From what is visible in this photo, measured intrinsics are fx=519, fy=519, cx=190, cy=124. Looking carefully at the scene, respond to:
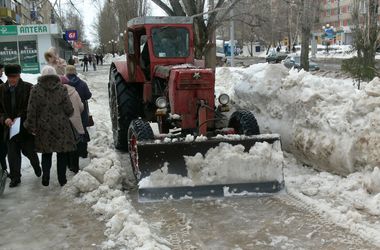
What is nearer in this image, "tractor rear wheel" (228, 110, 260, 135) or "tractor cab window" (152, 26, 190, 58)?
"tractor rear wheel" (228, 110, 260, 135)

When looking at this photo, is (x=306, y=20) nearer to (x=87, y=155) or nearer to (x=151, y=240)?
(x=87, y=155)

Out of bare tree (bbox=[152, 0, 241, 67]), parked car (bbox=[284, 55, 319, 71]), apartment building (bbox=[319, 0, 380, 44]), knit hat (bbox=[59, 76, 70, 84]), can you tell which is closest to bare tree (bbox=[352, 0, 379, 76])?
bare tree (bbox=[152, 0, 241, 67])

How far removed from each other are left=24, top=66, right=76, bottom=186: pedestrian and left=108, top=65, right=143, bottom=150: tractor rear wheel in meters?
1.71

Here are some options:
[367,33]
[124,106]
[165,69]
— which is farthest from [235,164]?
[367,33]

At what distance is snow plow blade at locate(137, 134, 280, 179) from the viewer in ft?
20.6

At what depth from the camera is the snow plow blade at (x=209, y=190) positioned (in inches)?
245

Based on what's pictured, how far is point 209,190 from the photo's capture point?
249 inches

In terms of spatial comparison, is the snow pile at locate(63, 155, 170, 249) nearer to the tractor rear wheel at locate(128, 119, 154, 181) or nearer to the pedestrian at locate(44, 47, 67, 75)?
the tractor rear wheel at locate(128, 119, 154, 181)

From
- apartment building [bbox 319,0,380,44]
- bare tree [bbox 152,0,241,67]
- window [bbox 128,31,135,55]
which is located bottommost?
window [bbox 128,31,135,55]

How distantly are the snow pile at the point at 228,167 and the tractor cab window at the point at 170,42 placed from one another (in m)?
2.49

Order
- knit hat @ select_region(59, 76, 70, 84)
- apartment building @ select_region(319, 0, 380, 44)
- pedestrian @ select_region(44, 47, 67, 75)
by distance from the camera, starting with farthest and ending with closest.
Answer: apartment building @ select_region(319, 0, 380, 44) → pedestrian @ select_region(44, 47, 67, 75) → knit hat @ select_region(59, 76, 70, 84)

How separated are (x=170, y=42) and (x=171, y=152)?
2643 mm

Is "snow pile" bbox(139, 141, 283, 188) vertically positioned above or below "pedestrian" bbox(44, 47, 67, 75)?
below

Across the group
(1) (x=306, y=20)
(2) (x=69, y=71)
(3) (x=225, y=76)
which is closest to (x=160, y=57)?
(2) (x=69, y=71)
